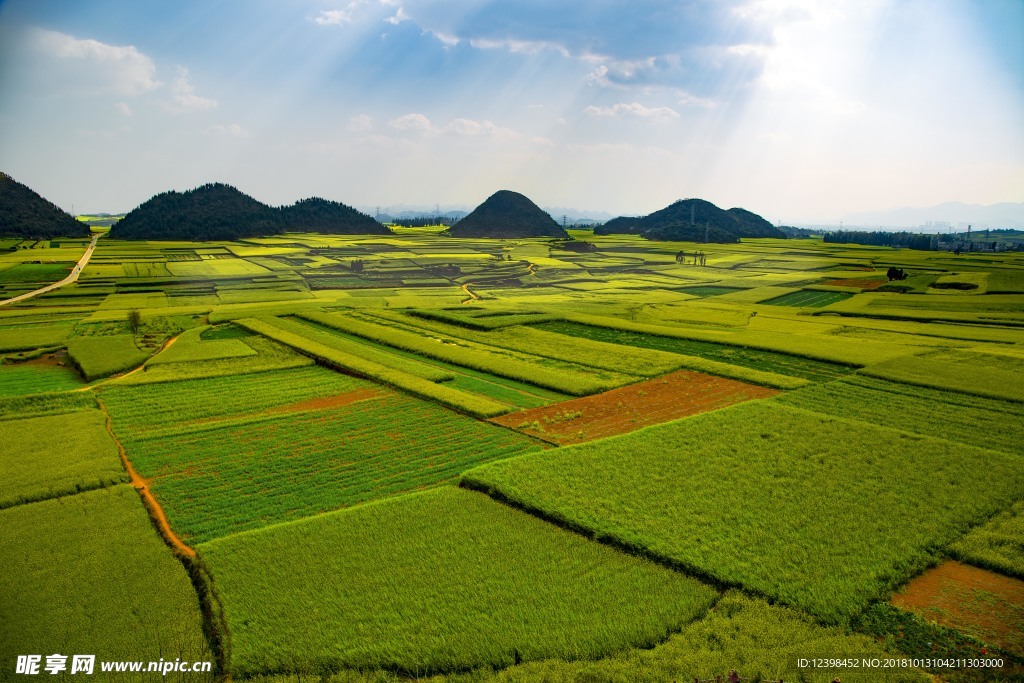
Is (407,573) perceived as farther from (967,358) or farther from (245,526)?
(967,358)

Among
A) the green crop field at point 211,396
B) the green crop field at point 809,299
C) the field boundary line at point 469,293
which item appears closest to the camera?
the green crop field at point 211,396

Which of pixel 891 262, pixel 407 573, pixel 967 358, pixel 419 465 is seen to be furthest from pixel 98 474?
pixel 891 262

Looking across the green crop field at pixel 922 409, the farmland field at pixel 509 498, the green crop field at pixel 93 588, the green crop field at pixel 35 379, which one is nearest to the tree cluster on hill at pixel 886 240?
the farmland field at pixel 509 498

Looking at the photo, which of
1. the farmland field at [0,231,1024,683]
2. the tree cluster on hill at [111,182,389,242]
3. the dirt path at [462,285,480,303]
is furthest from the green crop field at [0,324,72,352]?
the tree cluster on hill at [111,182,389,242]

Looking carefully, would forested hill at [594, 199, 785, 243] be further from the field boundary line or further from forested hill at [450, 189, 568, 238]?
the field boundary line

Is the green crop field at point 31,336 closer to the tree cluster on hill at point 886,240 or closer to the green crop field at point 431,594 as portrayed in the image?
the green crop field at point 431,594

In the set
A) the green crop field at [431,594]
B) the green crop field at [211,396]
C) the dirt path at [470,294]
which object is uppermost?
the dirt path at [470,294]
